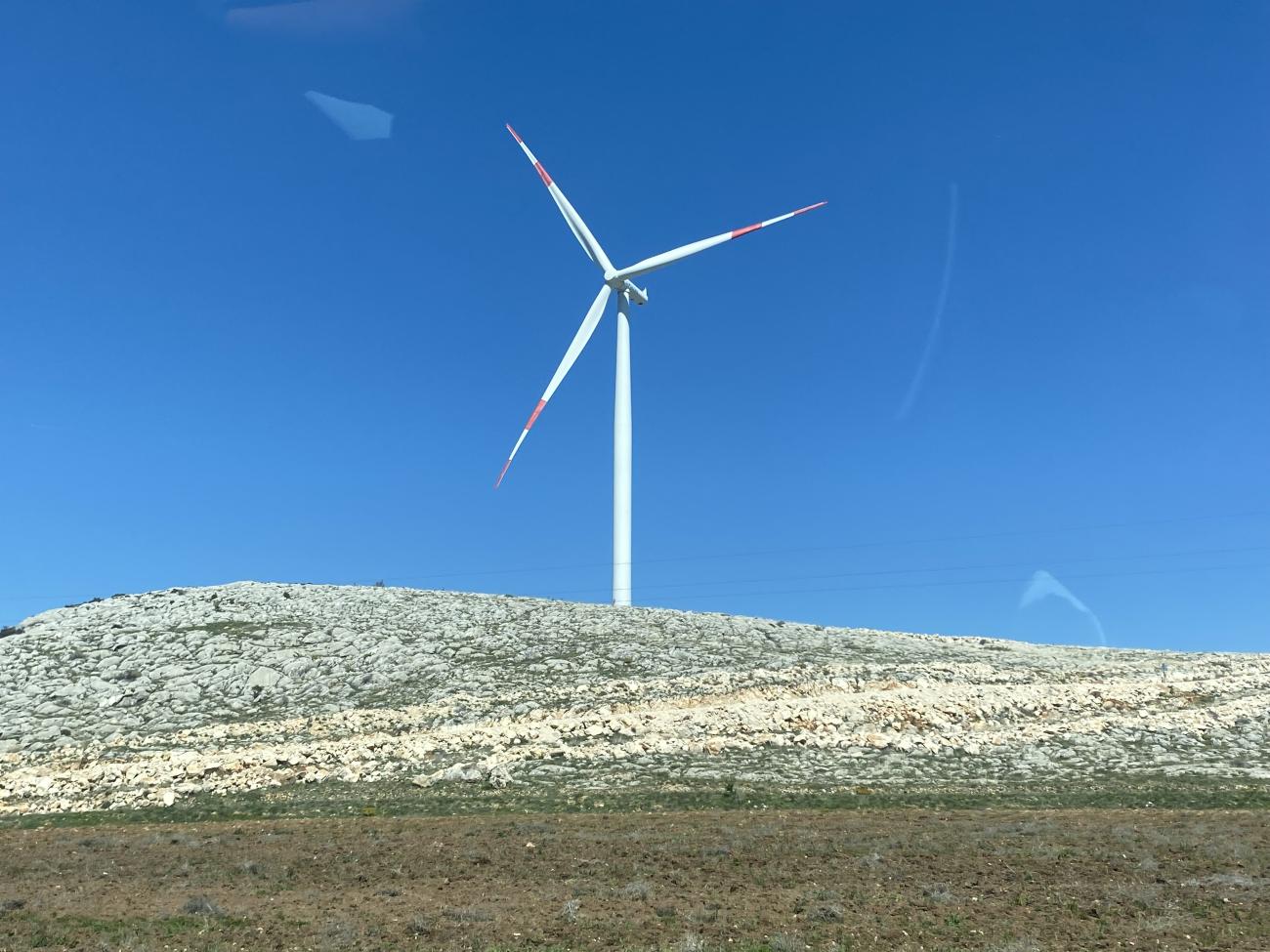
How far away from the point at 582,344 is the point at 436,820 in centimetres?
4356

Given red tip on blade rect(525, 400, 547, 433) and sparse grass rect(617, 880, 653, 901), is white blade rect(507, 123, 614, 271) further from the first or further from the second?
sparse grass rect(617, 880, 653, 901)

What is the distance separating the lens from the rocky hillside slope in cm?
3503

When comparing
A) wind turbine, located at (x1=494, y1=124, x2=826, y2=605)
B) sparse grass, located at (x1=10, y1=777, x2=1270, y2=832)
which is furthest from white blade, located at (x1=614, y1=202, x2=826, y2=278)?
sparse grass, located at (x1=10, y1=777, x2=1270, y2=832)

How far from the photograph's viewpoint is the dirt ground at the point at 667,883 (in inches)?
640

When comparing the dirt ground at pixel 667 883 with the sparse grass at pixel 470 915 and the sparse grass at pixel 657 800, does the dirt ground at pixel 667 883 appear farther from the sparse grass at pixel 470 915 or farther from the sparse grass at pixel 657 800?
the sparse grass at pixel 657 800

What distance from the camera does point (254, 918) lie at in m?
17.7

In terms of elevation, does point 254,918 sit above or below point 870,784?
below

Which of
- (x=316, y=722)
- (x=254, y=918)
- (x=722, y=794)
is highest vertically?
(x=316, y=722)

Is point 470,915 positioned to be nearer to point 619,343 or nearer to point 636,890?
point 636,890

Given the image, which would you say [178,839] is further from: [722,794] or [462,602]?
[462,602]

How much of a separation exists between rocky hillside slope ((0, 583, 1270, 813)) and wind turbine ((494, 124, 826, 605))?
13.5ft

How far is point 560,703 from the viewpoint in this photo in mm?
42750

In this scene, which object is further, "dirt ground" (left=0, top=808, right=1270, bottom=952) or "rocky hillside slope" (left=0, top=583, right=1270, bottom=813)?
"rocky hillside slope" (left=0, top=583, right=1270, bottom=813)

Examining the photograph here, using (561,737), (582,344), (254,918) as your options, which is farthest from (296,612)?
(254,918)
